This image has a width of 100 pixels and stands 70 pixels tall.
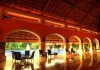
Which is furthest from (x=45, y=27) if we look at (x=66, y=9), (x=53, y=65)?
(x=53, y=65)

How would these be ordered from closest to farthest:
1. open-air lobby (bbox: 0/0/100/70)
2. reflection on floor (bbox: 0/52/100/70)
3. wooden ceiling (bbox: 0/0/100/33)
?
reflection on floor (bbox: 0/52/100/70) → open-air lobby (bbox: 0/0/100/70) → wooden ceiling (bbox: 0/0/100/33)

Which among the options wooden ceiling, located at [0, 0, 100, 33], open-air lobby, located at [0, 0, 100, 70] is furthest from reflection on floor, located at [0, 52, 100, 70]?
wooden ceiling, located at [0, 0, 100, 33]

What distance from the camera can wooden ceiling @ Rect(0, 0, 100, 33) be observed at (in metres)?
12.6

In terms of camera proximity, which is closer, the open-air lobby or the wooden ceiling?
the open-air lobby

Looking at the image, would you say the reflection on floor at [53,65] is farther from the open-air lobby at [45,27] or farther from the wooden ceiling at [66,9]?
the wooden ceiling at [66,9]

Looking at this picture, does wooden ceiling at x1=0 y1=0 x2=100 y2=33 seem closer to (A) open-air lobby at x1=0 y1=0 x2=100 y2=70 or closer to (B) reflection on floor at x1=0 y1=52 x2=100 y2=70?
(A) open-air lobby at x1=0 y1=0 x2=100 y2=70

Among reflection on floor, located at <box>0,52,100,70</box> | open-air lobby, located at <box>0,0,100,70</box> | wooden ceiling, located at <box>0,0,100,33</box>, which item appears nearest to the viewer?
reflection on floor, located at <box>0,52,100,70</box>

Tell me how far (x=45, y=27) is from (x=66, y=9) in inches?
124

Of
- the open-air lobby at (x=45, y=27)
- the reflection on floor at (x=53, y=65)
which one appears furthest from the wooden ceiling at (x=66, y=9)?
the reflection on floor at (x=53, y=65)

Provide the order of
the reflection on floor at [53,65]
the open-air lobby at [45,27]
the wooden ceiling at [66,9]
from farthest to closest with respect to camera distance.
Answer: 1. the wooden ceiling at [66,9]
2. the open-air lobby at [45,27]
3. the reflection on floor at [53,65]

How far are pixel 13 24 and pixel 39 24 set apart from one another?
308 cm

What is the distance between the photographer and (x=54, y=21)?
1572 centimetres

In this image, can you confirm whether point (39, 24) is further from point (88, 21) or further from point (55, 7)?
point (88, 21)

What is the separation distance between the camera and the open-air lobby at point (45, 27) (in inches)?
403
